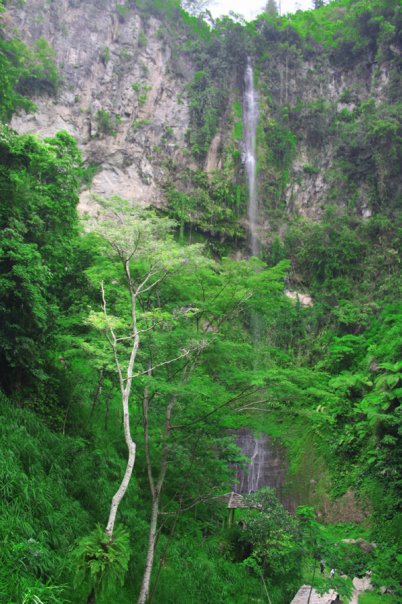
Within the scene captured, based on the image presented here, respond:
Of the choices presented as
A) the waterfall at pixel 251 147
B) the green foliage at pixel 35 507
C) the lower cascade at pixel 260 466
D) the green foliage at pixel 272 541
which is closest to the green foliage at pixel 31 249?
the green foliage at pixel 35 507

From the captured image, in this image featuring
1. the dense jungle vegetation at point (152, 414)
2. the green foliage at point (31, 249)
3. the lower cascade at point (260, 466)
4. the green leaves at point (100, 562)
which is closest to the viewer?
the green leaves at point (100, 562)

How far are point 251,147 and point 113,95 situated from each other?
9129 mm

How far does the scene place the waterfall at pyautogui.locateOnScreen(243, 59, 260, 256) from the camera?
Answer: 2558 centimetres

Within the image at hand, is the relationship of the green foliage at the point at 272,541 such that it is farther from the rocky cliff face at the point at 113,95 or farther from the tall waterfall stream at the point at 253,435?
the rocky cliff face at the point at 113,95

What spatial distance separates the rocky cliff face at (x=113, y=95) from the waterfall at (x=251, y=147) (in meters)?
4.09

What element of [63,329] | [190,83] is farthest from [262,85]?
[63,329]

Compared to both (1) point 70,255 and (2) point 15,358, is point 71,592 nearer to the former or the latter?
(2) point 15,358

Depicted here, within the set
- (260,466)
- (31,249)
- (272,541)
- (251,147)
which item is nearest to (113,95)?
(251,147)

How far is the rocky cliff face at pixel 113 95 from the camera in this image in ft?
80.0

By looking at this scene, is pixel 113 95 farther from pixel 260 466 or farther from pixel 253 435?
pixel 260 466

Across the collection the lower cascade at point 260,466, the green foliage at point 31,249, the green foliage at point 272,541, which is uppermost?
the green foliage at point 31,249

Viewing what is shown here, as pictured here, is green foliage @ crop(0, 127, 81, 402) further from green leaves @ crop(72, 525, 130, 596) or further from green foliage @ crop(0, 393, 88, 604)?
green leaves @ crop(72, 525, 130, 596)

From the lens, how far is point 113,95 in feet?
85.4

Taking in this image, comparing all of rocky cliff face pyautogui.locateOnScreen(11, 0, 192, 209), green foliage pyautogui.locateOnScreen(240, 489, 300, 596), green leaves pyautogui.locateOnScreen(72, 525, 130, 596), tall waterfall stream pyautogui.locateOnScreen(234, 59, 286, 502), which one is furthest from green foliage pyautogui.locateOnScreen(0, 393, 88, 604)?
rocky cliff face pyautogui.locateOnScreen(11, 0, 192, 209)
